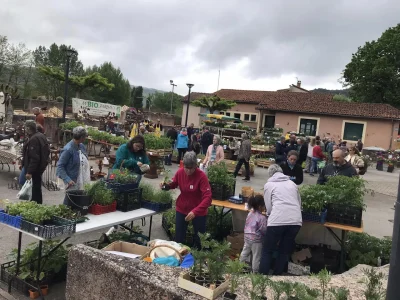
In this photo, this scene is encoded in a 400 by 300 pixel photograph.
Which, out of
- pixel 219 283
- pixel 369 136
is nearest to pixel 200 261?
pixel 219 283

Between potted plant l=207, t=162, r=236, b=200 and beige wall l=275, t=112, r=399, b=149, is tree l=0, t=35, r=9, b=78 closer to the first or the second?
beige wall l=275, t=112, r=399, b=149

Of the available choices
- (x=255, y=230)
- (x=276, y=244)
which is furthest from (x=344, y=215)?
(x=255, y=230)

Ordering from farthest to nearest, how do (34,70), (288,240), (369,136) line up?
(34,70) → (369,136) → (288,240)

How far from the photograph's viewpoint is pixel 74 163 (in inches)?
223

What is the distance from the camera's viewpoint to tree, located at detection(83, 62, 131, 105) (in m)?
55.6

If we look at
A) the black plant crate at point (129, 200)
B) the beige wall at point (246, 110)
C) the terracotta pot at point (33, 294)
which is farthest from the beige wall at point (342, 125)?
the terracotta pot at point (33, 294)

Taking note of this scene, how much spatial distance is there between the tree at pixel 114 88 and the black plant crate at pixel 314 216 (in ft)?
173

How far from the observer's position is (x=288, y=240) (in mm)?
4863

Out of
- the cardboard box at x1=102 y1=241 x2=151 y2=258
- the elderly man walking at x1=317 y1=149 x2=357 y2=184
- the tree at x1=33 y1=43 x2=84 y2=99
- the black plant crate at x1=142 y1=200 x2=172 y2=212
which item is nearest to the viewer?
the cardboard box at x1=102 y1=241 x2=151 y2=258

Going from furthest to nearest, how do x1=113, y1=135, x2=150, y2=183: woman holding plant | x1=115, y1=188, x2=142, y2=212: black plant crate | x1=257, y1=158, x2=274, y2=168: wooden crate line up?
x1=257, y1=158, x2=274, y2=168: wooden crate, x1=113, y1=135, x2=150, y2=183: woman holding plant, x1=115, y1=188, x2=142, y2=212: black plant crate

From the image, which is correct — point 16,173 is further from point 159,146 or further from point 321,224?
point 321,224

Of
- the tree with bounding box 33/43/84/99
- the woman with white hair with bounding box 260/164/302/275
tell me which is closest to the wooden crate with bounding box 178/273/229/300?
the woman with white hair with bounding box 260/164/302/275

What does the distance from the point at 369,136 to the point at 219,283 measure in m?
32.5

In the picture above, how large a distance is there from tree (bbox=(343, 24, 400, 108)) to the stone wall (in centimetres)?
3798
